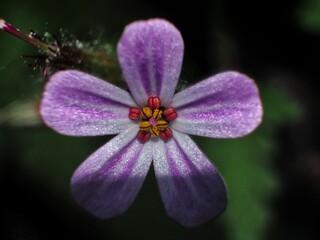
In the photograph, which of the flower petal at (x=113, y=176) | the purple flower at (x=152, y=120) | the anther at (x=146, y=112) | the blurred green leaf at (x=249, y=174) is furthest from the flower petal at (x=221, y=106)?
the blurred green leaf at (x=249, y=174)

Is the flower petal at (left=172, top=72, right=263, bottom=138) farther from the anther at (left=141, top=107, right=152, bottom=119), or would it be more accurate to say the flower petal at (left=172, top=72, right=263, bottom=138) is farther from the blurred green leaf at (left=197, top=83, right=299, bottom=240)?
the blurred green leaf at (left=197, top=83, right=299, bottom=240)

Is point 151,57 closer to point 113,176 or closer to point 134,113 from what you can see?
point 134,113

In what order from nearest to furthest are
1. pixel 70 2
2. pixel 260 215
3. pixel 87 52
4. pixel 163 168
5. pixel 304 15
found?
pixel 163 168 → pixel 87 52 → pixel 260 215 → pixel 304 15 → pixel 70 2

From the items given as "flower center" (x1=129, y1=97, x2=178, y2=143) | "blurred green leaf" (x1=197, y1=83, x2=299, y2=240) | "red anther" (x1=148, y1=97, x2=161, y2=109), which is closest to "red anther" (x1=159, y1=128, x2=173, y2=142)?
"flower center" (x1=129, y1=97, x2=178, y2=143)

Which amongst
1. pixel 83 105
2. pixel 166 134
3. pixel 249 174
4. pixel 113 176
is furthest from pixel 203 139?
pixel 83 105

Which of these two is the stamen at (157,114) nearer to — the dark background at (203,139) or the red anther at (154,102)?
the red anther at (154,102)

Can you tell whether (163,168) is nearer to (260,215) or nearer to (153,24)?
(153,24)

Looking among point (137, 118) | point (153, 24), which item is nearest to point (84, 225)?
point (137, 118)
